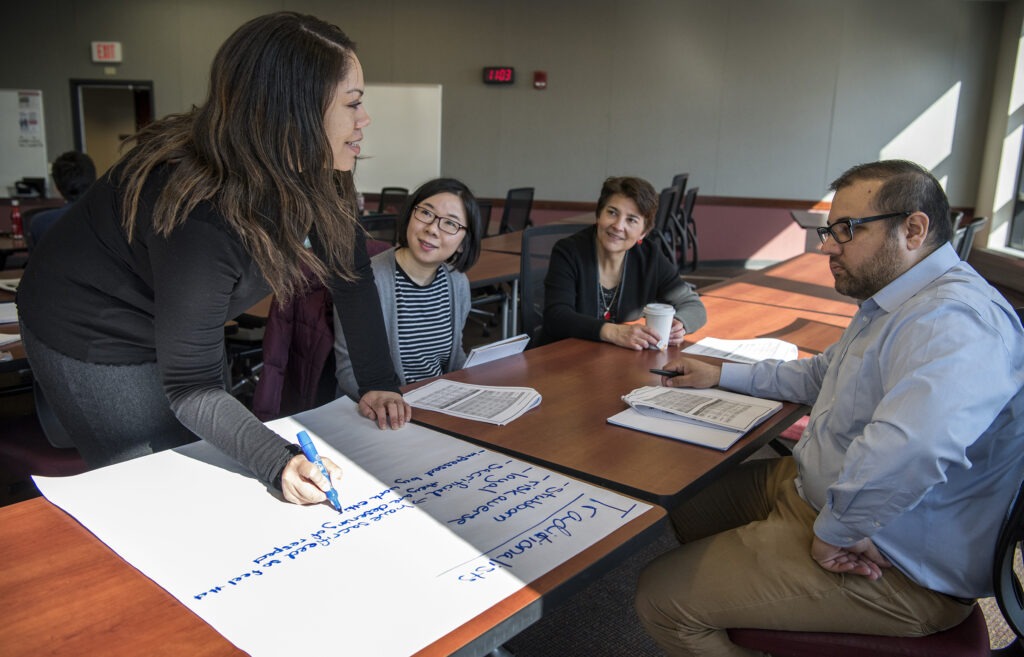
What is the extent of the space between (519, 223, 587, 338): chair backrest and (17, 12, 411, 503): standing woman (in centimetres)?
146

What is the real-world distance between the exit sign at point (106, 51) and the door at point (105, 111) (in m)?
0.26

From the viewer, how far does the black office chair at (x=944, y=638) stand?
3.93 ft

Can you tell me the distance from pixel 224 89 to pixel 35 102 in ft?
30.4

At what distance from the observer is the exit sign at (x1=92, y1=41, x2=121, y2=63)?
8.57 m

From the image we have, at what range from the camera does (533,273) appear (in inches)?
110

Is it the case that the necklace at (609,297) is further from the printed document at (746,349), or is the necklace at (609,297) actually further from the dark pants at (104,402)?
the dark pants at (104,402)

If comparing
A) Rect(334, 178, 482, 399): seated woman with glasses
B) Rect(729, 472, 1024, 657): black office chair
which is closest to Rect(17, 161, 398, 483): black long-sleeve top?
Rect(334, 178, 482, 399): seated woman with glasses

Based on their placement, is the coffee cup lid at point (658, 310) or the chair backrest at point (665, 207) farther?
the chair backrest at point (665, 207)

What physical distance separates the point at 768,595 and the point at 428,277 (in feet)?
4.46

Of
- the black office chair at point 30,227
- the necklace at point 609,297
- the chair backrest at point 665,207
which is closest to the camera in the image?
the necklace at point 609,297

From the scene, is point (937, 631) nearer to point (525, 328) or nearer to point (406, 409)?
point (406, 409)

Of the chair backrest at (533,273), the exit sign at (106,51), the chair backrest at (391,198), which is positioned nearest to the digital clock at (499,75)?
the chair backrest at (391,198)

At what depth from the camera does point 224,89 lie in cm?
109

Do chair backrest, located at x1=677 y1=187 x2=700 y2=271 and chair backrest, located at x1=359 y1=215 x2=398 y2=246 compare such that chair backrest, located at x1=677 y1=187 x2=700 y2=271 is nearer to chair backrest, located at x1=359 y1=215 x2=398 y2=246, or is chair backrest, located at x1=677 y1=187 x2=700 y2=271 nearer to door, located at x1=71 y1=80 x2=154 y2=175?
chair backrest, located at x1=359 y1=215 x2=398 y2=246
